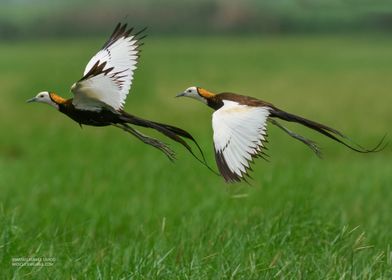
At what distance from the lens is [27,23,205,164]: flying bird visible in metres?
1.29

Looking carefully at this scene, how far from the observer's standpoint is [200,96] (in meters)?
1.45

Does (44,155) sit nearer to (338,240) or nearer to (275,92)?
(275,92)

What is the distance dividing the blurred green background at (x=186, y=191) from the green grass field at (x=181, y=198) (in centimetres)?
2

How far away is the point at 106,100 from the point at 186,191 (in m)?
7.60

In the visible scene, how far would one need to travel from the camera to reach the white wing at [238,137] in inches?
48.4

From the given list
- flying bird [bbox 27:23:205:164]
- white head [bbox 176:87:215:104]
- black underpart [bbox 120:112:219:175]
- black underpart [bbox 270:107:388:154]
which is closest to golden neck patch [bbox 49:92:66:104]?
flying bird [bbox 27:23:205:164]

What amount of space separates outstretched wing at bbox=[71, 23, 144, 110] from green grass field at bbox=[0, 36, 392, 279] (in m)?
0.12

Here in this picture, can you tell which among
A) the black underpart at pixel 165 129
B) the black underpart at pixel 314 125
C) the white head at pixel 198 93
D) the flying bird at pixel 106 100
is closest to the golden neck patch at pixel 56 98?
the flying bird at pixel 106 100

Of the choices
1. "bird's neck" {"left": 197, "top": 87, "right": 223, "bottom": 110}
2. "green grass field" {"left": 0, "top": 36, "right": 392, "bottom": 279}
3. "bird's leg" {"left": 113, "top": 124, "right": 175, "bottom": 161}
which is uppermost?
"bird's neck" {"left": 197, "top": 87, "right": 223, "bottom": 110}

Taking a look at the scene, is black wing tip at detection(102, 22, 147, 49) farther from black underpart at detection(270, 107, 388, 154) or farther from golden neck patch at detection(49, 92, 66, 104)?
black underpart at detection(270, 107, 388, 154)

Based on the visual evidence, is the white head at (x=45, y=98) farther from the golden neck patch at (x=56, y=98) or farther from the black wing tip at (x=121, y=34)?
the black wing tip at (x=121, y=34)

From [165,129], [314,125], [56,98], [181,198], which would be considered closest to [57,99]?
[56,98]

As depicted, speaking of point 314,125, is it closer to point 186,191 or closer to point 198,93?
point 198,93

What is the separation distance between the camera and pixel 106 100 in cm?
132
